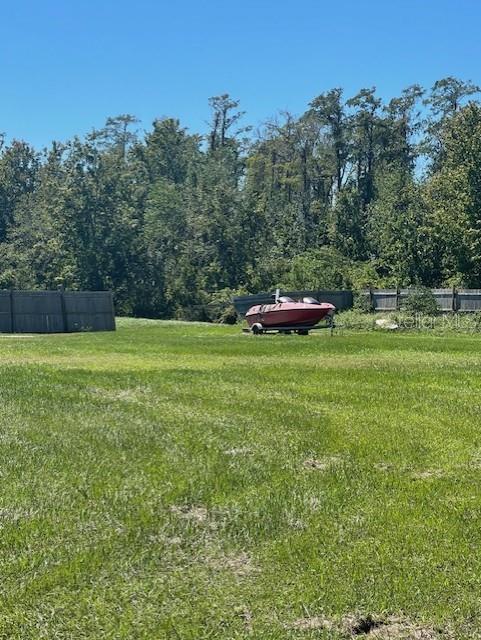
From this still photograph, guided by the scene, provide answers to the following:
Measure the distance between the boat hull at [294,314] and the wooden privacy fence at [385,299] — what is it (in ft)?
30.7

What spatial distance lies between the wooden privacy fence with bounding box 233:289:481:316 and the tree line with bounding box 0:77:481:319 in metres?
3.76

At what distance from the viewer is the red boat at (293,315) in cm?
2281

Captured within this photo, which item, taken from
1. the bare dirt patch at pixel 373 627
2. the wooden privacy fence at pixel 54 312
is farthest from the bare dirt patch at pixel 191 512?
the wooden privacy fence at pixel 54 312

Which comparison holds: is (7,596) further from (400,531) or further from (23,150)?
(23,150)

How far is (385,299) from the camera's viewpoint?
3303 centimetres

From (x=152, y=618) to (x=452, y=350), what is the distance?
13.4 meters

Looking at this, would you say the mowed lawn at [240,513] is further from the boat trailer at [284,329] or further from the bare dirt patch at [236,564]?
the boat trailer at [284,329]

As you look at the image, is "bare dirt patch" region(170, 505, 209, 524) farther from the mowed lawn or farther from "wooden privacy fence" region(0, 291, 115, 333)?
"wooden privacy fence" region(0, 291, 115, 333)

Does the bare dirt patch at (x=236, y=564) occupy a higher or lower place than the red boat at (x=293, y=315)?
lower

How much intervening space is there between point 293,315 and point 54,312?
10.8 meters

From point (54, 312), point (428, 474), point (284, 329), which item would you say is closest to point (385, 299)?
point (284, 329)

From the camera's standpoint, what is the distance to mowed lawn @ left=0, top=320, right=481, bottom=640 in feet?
10.7

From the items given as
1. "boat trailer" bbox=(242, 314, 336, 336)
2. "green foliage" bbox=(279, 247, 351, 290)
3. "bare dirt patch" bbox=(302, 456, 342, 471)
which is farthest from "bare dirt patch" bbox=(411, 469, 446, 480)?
"green foliage" bbox=(279, 247, 351, 290)

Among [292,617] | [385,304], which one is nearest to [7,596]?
[292,617]
